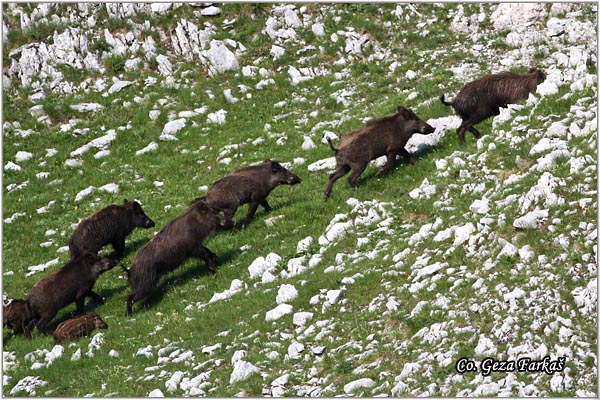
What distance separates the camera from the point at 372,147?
1966cm

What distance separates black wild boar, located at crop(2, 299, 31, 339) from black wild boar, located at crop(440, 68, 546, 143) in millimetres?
10460

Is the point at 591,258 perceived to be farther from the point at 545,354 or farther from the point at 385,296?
the point at 385,296

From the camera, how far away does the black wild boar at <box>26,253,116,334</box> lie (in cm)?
1711

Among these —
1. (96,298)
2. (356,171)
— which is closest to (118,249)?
(96,298)

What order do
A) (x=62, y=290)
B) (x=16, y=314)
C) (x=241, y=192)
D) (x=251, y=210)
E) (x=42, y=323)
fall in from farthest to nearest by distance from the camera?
1. (x=251, y=210)
2. (x=241, y=192)
3. (x=62, y=290)
4. (x=42, y=323)
5. (x=16, y=314)

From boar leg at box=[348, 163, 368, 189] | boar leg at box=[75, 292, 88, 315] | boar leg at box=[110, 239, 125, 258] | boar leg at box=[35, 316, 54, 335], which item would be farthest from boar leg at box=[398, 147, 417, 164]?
boar leg at box=[35, 316, 54, 335]

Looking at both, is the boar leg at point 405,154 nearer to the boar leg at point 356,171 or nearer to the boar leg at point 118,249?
the boar leg at point 356,171

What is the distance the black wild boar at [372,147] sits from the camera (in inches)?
768

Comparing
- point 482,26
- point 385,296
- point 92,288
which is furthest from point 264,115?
point 385,296

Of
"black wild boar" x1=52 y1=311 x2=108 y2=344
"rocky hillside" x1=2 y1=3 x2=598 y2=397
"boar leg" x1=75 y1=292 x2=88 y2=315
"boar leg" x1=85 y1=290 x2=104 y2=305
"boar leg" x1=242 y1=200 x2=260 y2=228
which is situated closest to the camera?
"rocky hillside" x1=2 y1=3 x2=598 y2=397

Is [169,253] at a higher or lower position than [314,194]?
higher

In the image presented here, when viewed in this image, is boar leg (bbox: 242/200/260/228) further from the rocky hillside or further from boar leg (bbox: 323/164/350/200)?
boar leg (bbox: 323/164/350/200)

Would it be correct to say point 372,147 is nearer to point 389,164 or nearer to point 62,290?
point 389,164

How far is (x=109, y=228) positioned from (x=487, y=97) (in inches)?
376
